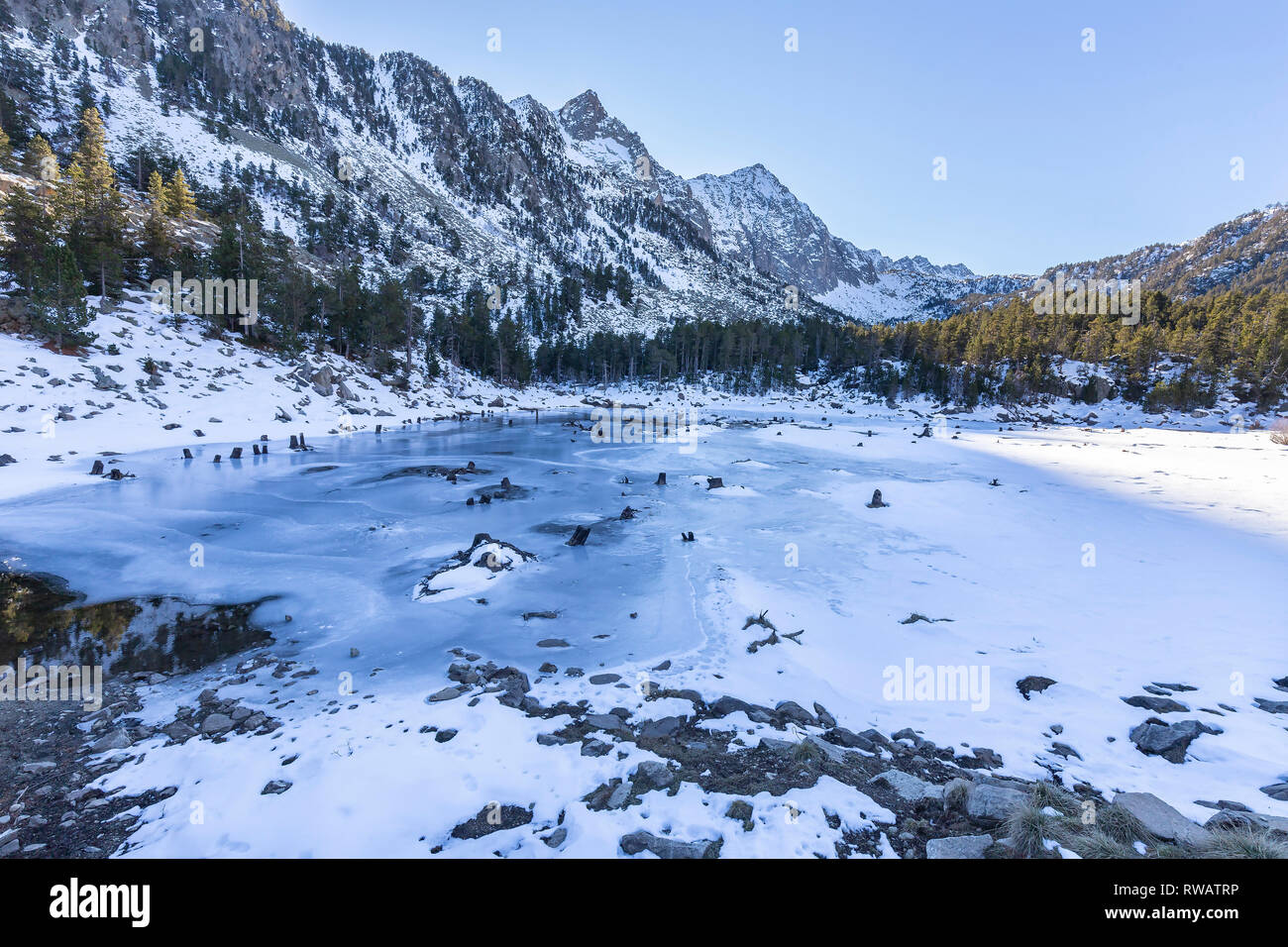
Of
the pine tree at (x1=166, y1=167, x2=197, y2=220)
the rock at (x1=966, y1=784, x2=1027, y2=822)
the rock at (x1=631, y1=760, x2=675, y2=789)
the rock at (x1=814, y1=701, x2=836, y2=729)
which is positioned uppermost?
the pine tree at (x1=166, y1=167, x2=197, y2=220)

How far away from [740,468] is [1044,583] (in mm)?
17943

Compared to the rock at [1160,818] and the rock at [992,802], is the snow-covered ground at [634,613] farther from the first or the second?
the rock at [992,802]

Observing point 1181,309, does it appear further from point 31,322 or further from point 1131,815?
point 31,322

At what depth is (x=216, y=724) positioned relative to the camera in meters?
6.38

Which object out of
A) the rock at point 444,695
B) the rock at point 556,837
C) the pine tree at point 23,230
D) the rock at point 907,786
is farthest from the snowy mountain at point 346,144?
the rock at point 907,786

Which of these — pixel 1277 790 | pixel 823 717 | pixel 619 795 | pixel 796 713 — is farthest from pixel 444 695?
pixel 1277 790

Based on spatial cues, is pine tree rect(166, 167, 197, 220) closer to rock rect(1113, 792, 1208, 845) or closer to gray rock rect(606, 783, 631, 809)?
gray rock rect(606, 783, 631, 809)

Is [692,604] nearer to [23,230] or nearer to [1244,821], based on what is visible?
[1244,821]

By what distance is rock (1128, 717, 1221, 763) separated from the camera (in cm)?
585

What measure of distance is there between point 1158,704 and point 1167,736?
3.66ft

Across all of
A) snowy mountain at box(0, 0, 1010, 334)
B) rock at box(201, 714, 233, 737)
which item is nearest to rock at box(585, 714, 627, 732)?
rock at box(201, 714, 233, 737)

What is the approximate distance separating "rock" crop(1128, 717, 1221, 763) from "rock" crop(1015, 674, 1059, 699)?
3.58 feet

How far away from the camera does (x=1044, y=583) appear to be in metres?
11.3

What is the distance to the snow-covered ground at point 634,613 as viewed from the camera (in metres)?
4.92
